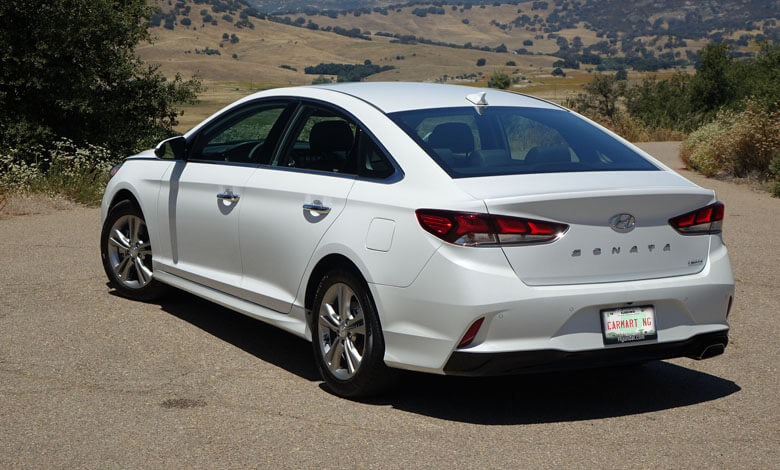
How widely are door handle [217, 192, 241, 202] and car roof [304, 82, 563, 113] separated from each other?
0.87 metres

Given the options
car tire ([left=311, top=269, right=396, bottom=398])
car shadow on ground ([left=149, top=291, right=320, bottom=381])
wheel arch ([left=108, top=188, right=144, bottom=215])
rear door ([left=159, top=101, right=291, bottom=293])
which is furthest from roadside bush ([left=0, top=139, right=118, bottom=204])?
car tire ([left=311, top=269, right=396, bottom=398])

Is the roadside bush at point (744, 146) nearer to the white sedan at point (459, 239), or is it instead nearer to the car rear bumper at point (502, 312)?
the white sedan at point (459, 239)

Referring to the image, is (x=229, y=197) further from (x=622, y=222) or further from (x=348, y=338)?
(x=622, y=222)

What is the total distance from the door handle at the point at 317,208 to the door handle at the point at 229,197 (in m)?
0.78

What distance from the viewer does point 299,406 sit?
5.21 meters

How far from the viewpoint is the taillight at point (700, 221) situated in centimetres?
490

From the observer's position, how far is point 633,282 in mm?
4742

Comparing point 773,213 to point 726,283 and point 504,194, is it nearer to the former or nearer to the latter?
point 726,283

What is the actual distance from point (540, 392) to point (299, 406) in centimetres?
138

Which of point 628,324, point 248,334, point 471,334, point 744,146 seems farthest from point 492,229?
point 744,146

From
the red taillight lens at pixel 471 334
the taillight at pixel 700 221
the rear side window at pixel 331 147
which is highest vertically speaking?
the rear side window at pixel 331 147

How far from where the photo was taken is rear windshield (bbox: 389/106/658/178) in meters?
5.01

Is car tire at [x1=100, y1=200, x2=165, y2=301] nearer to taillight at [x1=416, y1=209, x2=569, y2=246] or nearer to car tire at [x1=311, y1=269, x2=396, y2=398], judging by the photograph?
car tire at [x1=311, y1=269, x2=396, y2=398]

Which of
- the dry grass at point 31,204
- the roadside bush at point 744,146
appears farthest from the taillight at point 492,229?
the roadside bush at point 744,146
